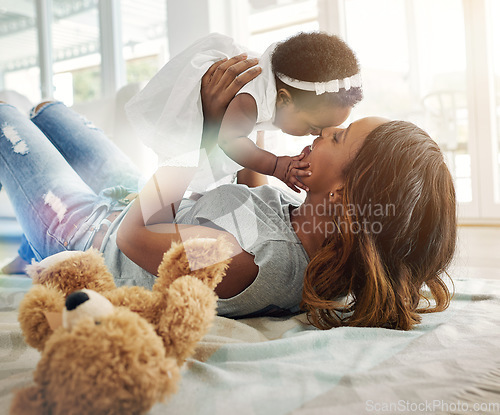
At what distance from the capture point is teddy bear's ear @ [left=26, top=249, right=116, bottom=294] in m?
0.34

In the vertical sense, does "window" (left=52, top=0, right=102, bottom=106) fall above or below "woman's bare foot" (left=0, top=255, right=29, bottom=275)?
above

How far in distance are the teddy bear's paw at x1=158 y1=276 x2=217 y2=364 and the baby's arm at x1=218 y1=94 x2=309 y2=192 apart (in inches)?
10.8

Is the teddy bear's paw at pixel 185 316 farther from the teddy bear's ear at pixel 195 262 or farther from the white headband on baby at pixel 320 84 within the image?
the white headband on baby at pixel 320 84

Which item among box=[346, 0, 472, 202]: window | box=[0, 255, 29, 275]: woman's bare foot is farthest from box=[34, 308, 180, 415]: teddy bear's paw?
box=[346, 0, 472, 202]: window

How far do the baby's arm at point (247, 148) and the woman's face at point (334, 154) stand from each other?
1 centimetres

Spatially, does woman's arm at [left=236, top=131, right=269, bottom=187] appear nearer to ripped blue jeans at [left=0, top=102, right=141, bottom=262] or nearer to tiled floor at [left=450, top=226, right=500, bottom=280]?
ripped blue jeans at [left=0, top=102, right=141, bottom=262]

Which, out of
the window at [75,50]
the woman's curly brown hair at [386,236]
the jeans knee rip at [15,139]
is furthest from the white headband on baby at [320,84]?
the jeans knee rip at [15,139]

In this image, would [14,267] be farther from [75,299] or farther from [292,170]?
[292,170]

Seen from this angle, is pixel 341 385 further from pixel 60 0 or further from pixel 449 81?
pixel 449 81

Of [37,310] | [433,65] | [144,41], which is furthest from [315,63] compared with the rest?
[433,65]

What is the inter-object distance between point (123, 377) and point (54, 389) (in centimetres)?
4

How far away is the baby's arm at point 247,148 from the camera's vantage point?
22.4 inches

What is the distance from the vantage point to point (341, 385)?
14.4 inches

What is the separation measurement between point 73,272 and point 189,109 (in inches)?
11.4
